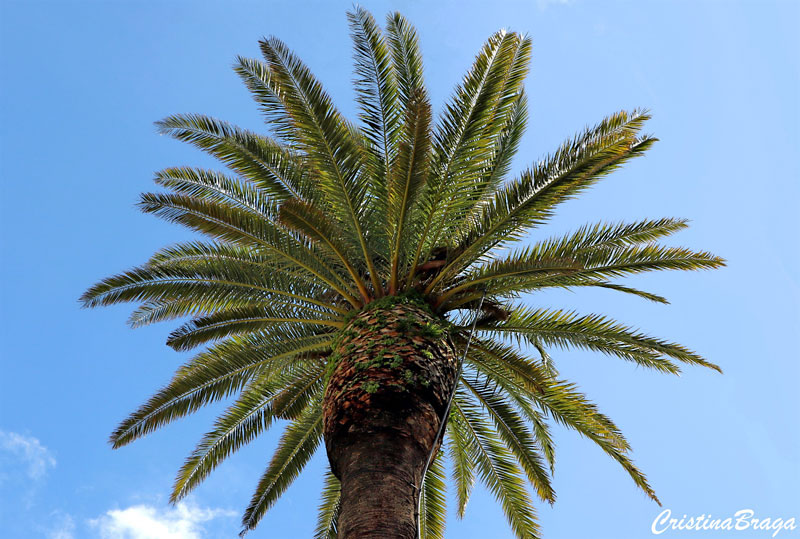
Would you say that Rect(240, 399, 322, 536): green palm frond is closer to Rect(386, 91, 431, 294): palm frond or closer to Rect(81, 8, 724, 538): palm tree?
Rect(81, 8, 724, 538): palm tree

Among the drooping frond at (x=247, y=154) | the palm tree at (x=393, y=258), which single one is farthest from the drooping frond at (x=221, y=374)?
the drooping frond at (x=247, y=154)

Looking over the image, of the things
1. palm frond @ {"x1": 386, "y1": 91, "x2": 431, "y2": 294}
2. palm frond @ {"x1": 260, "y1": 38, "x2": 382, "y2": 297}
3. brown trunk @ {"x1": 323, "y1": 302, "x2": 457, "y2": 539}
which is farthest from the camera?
palm frond @ {"x1": 260, "y1": 38, "x2": 382, "y2": 297}

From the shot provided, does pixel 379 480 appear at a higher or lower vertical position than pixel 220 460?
lower

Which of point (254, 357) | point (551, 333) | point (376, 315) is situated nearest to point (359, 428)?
point (376, 315)

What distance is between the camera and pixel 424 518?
985 centimetres

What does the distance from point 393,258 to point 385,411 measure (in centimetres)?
221

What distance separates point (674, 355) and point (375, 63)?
5196 millimetres

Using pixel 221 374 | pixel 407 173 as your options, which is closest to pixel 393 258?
pixel 407 173

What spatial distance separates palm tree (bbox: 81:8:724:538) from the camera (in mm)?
8125

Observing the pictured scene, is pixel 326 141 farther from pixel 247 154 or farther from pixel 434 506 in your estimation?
pixel 434 506

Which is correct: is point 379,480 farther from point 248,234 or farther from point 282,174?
point 282,174

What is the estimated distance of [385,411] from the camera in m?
6.68

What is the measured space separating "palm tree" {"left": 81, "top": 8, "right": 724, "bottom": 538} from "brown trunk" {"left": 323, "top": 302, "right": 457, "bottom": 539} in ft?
0.18

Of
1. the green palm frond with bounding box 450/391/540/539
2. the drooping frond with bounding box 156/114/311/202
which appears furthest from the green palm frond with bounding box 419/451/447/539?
the drooping frond with bounding box 156/114/311/202
